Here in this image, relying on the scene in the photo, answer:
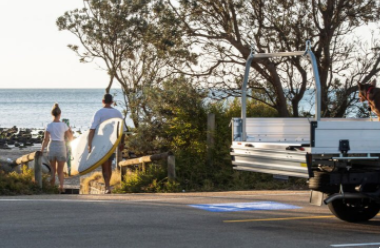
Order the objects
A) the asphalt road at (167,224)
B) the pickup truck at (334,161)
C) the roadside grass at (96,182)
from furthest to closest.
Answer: the roadside grass at (96,182) → the pickup truck at (334,161) → the asphalt road at (167,224)

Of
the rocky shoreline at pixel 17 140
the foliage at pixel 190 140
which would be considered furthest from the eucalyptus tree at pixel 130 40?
the rocky shoreline at pixel 17 140

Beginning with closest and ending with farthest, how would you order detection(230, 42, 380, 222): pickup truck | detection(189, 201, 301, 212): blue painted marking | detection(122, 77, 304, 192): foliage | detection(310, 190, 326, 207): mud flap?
detection(230, 42, 380, 222): pickup truck
detection(310, 190, 326, 207): mud flap
detection(189, 201, 301, 212): blue painted marking
detection(122, 77, 304, 192): foliage

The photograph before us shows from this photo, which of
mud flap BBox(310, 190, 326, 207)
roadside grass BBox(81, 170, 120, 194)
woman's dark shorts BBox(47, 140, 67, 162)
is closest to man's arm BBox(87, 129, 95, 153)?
woman's dark shorts BBox(47, 140, 67, 162)

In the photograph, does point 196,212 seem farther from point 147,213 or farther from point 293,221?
point 293,221

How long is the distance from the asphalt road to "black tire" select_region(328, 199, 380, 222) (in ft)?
0.39

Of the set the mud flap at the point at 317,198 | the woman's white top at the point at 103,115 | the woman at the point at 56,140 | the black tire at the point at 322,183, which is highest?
the woman's white top at the point at 103,115

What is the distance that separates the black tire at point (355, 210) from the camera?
1016 centimetres

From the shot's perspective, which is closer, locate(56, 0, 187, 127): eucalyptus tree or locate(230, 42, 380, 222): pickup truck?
locate(230, 42, 380, 222): pickup truck

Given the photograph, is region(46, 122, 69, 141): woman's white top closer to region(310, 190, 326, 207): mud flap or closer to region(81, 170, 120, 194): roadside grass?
region(81, 170, 120, 194): roadside grass

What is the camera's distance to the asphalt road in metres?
8.68

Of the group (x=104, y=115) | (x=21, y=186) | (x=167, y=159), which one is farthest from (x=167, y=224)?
(x=167, y=159)

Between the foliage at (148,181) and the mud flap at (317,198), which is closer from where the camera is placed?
the mud flap at (317,198)

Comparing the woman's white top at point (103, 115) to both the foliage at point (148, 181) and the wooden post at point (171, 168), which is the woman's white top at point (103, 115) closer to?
the wooden post at point (171, 168)

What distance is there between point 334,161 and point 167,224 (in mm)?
2387
